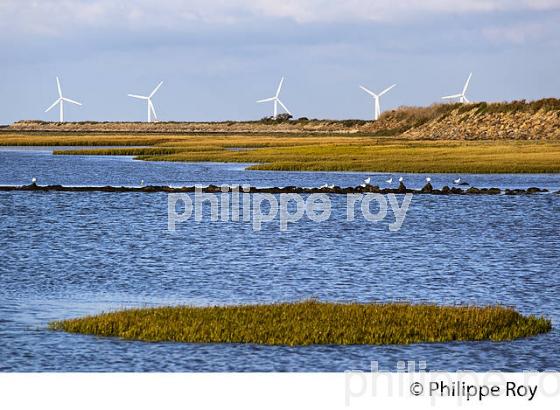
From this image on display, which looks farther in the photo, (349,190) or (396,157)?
(396,157)

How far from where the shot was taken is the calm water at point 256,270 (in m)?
26.0

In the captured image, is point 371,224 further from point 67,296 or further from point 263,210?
point 67,296

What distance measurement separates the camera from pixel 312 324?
28141 millimetres

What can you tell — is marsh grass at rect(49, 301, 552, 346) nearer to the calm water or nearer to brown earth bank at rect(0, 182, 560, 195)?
the calm water

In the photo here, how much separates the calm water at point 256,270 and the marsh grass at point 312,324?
0.56 metres

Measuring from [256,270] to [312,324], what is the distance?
44.9 feet

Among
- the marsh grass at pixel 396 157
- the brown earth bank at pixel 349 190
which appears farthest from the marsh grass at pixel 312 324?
the marsh grass at pixel 396 157

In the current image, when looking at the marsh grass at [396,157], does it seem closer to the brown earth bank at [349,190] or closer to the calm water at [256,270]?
the brown earth bank at [349,190]

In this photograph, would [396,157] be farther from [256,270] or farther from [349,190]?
[256,270]

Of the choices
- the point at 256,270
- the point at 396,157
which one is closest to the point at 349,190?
the point at 256,270

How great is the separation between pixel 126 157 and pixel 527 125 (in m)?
54.6

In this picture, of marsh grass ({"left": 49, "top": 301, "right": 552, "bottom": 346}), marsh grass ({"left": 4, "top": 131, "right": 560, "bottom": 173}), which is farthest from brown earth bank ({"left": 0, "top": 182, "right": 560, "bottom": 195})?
marsh grass ({"left": 49, "top": 301, "right": 552, "bottom": 346})
